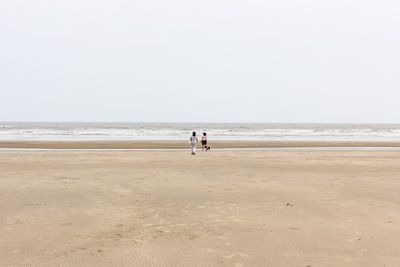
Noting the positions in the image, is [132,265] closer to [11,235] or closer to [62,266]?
[62,266]

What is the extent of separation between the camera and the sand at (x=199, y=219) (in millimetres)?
5430

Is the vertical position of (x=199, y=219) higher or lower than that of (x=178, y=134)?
higher

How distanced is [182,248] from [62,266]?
1.64 meters

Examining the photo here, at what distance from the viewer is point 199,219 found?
24.4 ft

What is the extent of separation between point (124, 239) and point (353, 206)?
5004mm

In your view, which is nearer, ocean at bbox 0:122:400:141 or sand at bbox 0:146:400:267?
sand at bbox 0:146:400:267

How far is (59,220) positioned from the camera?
7.37 meters

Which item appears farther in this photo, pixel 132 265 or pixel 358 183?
pixel 358 183

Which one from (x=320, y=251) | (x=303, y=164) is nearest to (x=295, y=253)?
(x=320, y=251)

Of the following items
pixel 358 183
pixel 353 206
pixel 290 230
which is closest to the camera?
pixel 290 230

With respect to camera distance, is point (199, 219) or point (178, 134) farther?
point (178, 134)

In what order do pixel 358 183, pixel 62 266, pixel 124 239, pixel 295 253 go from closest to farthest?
1. pixel 62 266
2. pixel 295 253
3. pixel 124 239
4. pixel 358 183

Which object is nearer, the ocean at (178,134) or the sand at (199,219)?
the sand at (199,219)

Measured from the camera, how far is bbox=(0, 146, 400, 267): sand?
5430 mm
